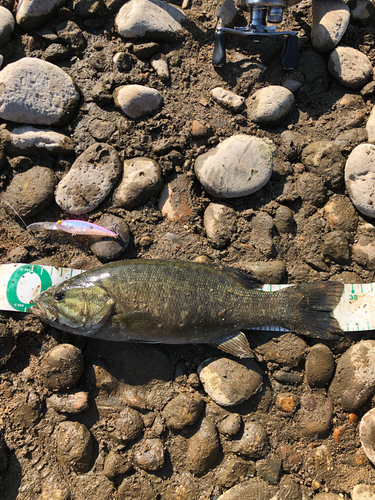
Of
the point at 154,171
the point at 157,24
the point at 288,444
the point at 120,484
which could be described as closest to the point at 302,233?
the point at 154,171

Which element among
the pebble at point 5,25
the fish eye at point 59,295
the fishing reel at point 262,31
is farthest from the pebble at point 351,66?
the fish eye at point 59,295

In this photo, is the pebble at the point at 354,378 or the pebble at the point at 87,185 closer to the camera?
the pebble at the point at 354,378

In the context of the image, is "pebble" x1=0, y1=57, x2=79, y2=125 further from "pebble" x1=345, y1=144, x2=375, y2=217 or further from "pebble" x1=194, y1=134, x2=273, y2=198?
"pebble" x1=345, y1=144, x2=375, y2=217

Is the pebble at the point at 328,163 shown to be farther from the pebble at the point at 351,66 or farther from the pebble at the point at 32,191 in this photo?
the pebble at the point at 32,191

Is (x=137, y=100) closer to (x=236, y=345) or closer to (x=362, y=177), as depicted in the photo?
(x=362, y=177)

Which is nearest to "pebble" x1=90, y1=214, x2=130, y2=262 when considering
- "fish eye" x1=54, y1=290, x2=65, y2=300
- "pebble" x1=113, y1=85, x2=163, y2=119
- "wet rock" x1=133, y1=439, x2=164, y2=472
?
"fish eye" x1=54, y1=290, x2=65, y2=300

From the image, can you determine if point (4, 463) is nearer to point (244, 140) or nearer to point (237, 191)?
point (237, 191)

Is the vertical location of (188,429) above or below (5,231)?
below
